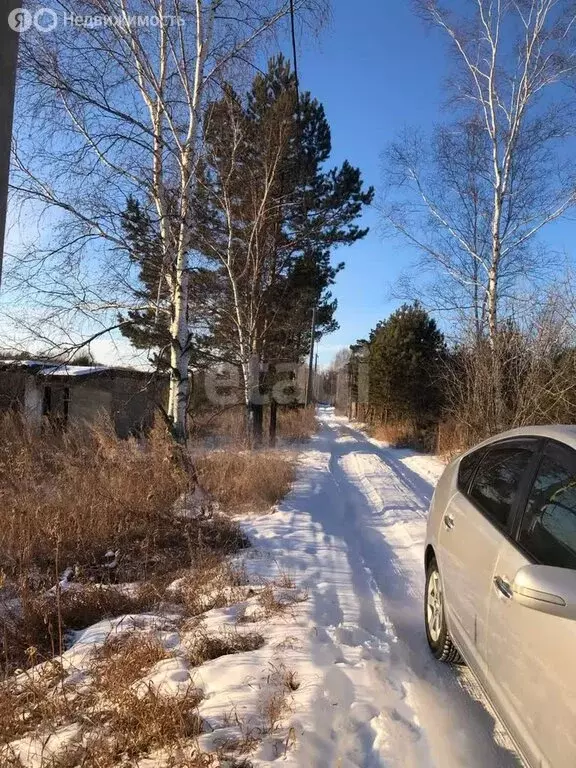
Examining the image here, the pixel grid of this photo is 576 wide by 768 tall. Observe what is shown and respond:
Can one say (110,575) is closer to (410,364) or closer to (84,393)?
(84,393)

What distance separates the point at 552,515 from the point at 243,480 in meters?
6.60

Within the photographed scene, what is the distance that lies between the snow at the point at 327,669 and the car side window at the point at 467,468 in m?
1.14

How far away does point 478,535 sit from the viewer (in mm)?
2744

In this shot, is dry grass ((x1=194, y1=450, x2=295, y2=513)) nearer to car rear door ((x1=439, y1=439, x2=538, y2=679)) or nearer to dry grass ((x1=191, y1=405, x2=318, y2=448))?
dry grass ((x1=191, y1=405, x2=318, y2=448))

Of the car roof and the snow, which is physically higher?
the car roof

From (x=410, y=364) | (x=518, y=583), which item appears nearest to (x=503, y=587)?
(x=518, y=583)

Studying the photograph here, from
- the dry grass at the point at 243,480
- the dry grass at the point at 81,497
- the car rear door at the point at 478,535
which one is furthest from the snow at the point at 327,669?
the dry grass at the point at 243,480

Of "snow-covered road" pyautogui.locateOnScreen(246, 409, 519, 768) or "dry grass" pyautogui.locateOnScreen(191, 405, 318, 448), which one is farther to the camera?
"dry grass" pyautogui.locateOnScreen(191, 405, 318, 448)

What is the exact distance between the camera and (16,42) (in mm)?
1888

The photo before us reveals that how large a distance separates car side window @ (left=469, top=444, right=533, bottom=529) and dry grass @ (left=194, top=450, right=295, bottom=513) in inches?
183

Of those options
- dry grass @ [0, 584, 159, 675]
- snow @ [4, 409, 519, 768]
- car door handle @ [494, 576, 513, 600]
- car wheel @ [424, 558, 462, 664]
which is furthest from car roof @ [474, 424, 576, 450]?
dry grass @ [0, 584, 159, 675]

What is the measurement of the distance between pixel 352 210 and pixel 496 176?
256 inches

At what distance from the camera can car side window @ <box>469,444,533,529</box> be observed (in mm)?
2662

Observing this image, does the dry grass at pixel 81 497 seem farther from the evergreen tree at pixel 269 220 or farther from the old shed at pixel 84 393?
the old shed at pixel 84 393
